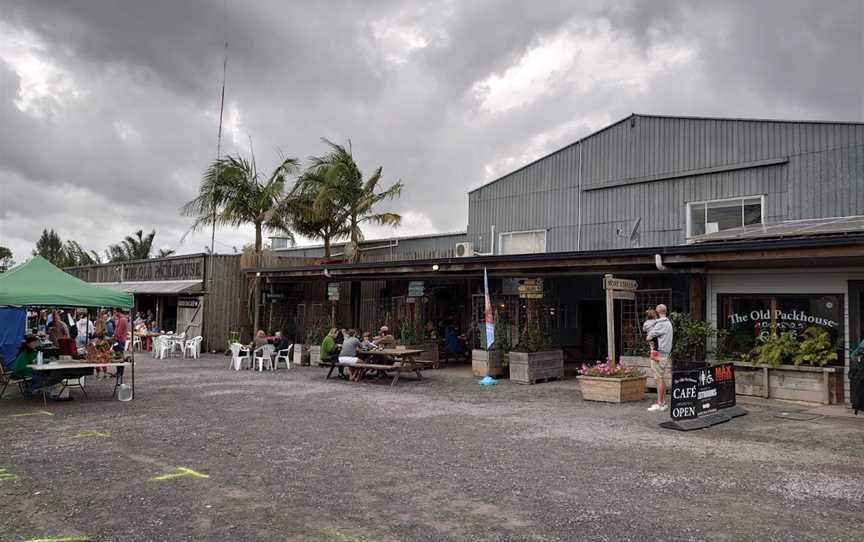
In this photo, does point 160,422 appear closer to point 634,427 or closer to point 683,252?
point 634,427

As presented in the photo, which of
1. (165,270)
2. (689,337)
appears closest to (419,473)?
(689,337)

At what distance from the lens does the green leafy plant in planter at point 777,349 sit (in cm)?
1043

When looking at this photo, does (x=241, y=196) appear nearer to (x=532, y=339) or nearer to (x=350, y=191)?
(x=350, y=191)

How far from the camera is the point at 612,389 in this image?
1036 centimetres

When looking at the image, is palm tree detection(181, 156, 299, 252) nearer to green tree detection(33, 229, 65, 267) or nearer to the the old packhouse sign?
the the old packhouse sign

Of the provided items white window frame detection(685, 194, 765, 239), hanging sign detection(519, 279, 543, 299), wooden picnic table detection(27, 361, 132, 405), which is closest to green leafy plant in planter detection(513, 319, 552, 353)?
hanging sign detection(519, 279, 543, 299)

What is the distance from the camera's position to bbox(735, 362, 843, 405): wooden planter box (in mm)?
9961

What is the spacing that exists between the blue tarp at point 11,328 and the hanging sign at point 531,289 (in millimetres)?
12383

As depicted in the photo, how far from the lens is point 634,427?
8.30 metres

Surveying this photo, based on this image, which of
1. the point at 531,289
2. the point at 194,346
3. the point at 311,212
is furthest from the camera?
the point at 311,212

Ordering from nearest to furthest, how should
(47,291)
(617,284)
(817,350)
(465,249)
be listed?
(817,350) → (47,291) → (617,284) → (465,249)

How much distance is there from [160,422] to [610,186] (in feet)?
42.9

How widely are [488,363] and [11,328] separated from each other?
12.0 meters

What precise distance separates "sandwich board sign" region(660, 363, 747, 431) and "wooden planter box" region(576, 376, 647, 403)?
5.54 ft
